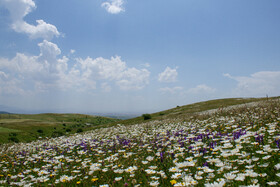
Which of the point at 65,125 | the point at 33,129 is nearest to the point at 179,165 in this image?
the point at 33,129

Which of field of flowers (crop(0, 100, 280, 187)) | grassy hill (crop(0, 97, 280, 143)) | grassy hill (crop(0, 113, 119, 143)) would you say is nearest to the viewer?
field of flowers (crop(0, 100, 280, 187))

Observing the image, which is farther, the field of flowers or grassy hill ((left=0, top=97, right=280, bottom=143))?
grassy hill ((left=0, top=97, right=280, bottom=143))

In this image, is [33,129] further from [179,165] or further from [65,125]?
[179,165]

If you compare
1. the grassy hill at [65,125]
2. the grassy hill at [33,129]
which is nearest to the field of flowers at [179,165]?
the grassy hill at [65,125]

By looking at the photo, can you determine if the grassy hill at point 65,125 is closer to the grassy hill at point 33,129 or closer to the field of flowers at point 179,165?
the grassy hill at point 33,129

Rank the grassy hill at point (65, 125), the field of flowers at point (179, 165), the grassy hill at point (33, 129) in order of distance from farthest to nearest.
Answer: the grassy hill at point (33, 129), the grassy hill at point (65, 125), the field of flowers at point (179, 165)

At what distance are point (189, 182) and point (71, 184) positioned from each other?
3.78 meters

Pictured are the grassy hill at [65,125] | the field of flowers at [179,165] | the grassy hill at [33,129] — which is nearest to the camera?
the field of flowers at [179,165]

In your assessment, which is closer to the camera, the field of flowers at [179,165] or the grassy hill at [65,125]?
the field of flowers at [179,165]

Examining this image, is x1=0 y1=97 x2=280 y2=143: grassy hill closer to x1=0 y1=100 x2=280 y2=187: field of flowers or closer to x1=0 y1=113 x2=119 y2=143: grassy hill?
x1=0 y1=113 x2=119 y2=143: grassy hill

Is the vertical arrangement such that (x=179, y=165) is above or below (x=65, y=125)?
above

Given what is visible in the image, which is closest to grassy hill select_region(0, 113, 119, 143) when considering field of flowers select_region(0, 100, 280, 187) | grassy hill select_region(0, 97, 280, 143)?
grassy hill select_region(0, 97, 280, 143)

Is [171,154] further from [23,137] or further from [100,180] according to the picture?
[23,137]

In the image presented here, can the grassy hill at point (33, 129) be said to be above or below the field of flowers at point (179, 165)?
below
